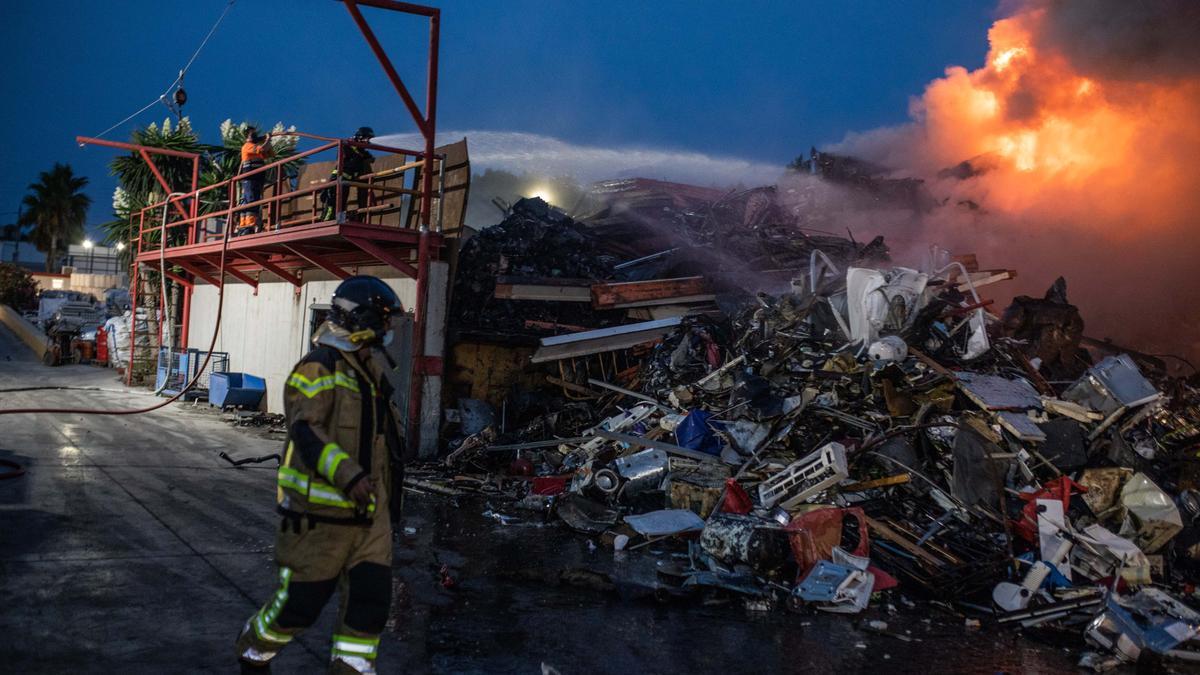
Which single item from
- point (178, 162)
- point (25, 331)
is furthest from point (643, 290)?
point (25, 331)

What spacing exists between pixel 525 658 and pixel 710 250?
34.5 ft

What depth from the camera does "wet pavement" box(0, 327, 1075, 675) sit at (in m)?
4.15

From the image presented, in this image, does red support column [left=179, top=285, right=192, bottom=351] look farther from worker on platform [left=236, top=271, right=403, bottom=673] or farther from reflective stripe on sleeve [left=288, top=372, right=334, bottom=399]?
reflective stripe on sleeve [left=288, top=372, right=334, bottom=399]

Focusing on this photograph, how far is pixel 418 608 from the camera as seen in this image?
502 centimetres

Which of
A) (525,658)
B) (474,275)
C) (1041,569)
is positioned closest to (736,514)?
(1041,569)

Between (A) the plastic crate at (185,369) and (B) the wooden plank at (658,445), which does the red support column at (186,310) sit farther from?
(B) the wooden plank at (658,445)

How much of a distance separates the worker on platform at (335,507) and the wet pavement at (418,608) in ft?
2.70

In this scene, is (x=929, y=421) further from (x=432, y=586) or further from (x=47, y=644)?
(x=47, y=644)

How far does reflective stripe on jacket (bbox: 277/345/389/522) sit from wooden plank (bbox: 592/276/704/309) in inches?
351

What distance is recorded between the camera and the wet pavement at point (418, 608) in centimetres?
415

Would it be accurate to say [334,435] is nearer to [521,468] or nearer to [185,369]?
[521,468]

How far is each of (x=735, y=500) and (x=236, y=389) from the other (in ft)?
35.4

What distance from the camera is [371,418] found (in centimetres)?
347

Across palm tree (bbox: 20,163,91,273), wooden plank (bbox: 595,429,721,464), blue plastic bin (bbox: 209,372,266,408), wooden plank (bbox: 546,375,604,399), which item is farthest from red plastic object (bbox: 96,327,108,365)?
palm tree (bbox: 20,163,91,273)
